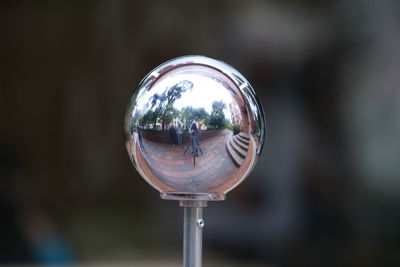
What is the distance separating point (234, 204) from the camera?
6.91 metres

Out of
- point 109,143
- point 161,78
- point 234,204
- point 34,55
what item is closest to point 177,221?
point 234,204

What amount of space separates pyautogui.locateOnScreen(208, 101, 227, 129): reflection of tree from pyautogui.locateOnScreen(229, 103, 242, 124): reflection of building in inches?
0.6

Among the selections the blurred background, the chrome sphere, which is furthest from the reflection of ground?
the blurred background

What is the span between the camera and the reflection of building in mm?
1257

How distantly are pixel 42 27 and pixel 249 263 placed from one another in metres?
3.73

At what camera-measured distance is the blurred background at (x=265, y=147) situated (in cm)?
628

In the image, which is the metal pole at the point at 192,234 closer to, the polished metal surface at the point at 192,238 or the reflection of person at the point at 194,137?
the polished metal surface at the point at 192,238

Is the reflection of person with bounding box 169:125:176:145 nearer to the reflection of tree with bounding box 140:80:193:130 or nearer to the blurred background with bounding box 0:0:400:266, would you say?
the reflection of tree with bounding box 140:80:193:130

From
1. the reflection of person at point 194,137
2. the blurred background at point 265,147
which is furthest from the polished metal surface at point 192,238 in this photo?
the blurred background at point 265,147

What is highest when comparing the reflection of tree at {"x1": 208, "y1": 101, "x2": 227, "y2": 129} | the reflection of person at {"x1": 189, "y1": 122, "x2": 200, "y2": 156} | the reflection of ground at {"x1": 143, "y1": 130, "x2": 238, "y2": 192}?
the reflection of tree at {"x1": 208, "y1": 101, "x2": 227, "y2": 129}

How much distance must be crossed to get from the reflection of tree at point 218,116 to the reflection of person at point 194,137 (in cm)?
3

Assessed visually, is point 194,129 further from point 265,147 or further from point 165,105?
point 265,147

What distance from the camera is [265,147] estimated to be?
22.2ft

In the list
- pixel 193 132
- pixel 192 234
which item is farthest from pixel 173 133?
pixel 192 234
